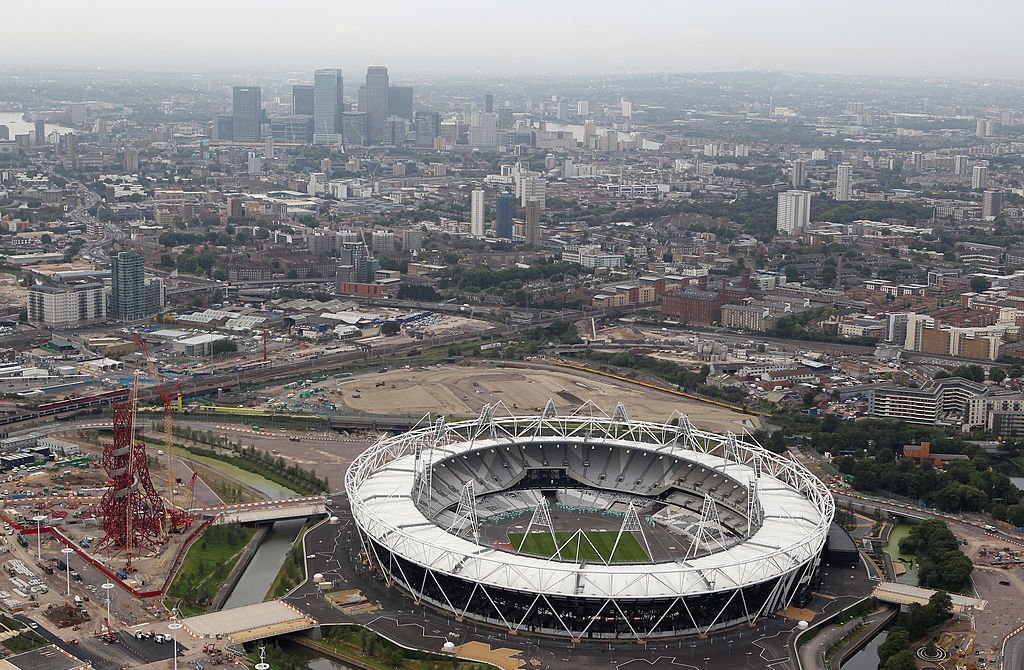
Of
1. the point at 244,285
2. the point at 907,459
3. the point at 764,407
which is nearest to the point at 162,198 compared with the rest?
the point at 244,285

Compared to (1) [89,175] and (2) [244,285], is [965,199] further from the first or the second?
(1) [89,175]

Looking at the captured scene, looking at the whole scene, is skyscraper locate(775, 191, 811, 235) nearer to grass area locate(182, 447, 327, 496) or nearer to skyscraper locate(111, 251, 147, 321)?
skyscraper locate(111, 251, 147, 321)

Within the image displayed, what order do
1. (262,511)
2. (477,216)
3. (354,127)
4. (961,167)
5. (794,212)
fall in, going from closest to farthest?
(262,511), (477,216), (794,212), (961,167), (354,127)

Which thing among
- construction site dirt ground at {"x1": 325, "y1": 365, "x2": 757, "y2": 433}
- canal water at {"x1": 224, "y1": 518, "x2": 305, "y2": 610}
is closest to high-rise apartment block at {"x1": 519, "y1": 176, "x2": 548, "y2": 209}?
construction site dirt ground at {"x1": 325, "y1": 365, "x2": 757, "y2": 433}

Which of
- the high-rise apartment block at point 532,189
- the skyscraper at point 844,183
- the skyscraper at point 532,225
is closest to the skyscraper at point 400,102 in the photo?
the high-rise apartment block at point 532,189

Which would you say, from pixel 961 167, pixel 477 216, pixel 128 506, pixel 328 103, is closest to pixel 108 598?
pixel 128 506

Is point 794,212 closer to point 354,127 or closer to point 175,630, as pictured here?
point 354,127
